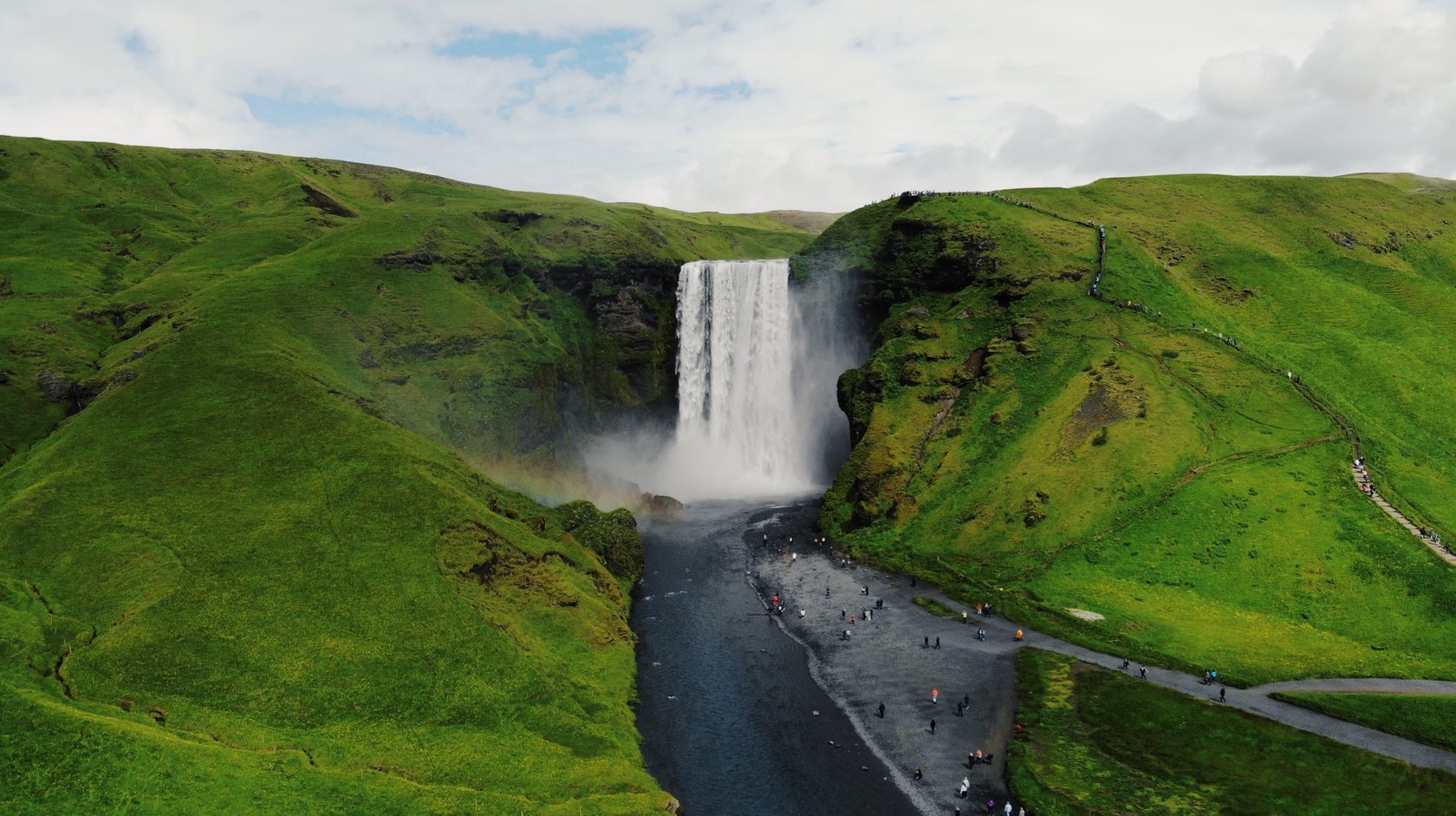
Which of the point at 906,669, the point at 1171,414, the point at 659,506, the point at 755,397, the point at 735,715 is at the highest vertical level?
the point at 1171,414

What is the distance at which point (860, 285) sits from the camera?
4931 inches

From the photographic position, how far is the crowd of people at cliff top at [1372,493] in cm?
6638

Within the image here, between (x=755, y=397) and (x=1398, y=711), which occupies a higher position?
(x=755, y=397)

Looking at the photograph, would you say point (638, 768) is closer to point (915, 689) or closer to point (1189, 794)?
point (915, 689)

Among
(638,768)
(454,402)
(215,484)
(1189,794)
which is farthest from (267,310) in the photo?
(1189,794)

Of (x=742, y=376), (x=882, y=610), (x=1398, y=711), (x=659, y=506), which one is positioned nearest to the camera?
(x=1398, y=711)

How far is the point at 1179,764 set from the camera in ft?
155

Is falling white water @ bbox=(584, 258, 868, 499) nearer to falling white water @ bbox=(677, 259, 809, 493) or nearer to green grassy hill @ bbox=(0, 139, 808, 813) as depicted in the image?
falling white water @ bbox=(677, 259, 809, 493)

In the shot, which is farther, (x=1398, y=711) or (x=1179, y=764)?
(x=1398, y=711)

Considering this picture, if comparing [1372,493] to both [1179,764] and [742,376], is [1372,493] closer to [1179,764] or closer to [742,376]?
[1179,764]

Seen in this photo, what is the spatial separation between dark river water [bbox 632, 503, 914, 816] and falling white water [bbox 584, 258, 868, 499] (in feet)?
128

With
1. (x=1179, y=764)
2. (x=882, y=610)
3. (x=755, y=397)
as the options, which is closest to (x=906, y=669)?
(x=882, y=610)

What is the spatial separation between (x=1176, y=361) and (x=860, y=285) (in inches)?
1799

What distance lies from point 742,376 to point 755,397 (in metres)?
4.10
